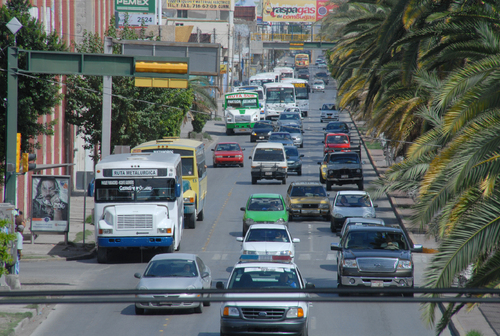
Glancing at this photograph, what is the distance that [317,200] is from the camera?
3009 centimetres

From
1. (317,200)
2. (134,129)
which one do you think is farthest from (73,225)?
(317,200)

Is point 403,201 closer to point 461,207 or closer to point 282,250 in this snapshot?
point 282,250

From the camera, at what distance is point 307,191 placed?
30.3m

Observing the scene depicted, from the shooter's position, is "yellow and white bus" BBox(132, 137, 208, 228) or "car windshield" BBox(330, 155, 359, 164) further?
"car windshield" BBox(330, 155, 359, 164)

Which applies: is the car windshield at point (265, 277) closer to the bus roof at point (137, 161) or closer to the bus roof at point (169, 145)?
the bus roof at point (137, 161)

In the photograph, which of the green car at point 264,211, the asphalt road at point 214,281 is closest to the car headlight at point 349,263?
the asphalt road at point 214,281

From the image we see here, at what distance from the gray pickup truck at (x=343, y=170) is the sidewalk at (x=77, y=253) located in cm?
232

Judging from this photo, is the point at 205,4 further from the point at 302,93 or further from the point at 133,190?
the point at 133,190

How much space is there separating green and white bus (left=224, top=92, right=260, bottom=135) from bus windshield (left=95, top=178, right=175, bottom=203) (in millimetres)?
42252

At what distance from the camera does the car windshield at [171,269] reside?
16.0 m

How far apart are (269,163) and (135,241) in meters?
18.6

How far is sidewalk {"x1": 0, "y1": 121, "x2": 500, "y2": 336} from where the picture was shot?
14.2m

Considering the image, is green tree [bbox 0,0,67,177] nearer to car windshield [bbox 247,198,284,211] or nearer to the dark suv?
car windshield [bbox 247,198,284,211]

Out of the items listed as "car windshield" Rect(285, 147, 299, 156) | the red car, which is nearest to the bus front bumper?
"car windshield" Rect(285, 147, 299, 156)
